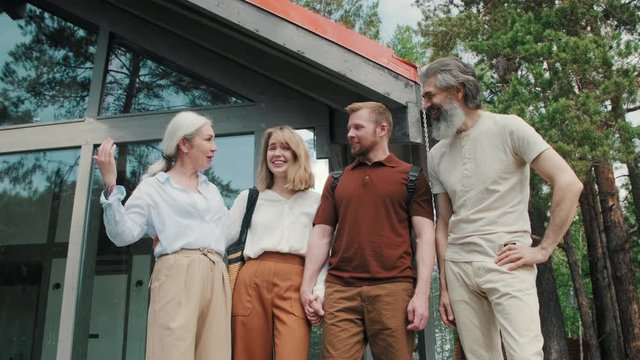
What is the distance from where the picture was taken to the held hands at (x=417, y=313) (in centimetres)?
252

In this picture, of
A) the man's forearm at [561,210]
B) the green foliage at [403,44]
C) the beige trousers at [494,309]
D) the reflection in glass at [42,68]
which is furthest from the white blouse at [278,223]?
the green foliage at [403,44]

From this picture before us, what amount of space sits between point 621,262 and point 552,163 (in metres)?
13.6

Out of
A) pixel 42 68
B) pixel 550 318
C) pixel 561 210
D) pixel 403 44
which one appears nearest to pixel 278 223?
pixel 561 210

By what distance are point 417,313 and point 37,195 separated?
4147 millimetres

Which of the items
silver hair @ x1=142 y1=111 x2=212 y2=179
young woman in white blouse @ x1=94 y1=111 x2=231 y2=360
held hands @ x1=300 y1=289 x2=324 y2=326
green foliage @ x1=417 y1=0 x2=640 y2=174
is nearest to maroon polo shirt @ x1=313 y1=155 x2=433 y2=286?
held hands @ x1=300 y1=289 x2=324 y2=326

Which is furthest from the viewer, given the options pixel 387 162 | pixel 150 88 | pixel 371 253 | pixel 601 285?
pixel 601 285

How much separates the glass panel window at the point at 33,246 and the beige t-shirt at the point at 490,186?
12.2 ft

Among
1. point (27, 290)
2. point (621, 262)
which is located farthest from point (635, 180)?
point (27, 290)

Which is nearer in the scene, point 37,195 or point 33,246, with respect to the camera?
point 33,246

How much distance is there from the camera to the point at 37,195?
206 inches

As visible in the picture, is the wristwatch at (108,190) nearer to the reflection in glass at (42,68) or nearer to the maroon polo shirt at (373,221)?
the maroon polo shirt at (373,221)

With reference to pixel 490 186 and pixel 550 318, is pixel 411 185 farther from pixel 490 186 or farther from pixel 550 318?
pixel 550 318

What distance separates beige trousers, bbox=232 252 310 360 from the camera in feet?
8.70

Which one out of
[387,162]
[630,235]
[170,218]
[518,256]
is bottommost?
[518,256]
